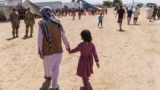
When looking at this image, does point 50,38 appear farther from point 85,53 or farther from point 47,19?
point 85,53

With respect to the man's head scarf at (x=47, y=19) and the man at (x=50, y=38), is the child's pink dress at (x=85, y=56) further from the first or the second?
the man's head scarf at (x=47, y=19)

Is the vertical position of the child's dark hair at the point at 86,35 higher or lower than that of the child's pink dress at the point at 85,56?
higher

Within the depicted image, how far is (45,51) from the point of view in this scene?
6703 mm

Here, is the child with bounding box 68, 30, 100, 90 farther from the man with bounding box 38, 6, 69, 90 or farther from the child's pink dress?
the man with bounding box 38, 6, 69, 90

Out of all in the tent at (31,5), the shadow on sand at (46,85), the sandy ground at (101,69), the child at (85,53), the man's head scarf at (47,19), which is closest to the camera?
the man's head scarf at (47,19)

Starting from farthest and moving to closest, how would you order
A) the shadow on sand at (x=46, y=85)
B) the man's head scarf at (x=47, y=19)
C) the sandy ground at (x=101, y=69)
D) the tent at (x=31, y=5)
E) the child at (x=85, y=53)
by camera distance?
the tent at (x=31, y=5) → the sandy ground at (x=101, y=69) → the shadow on sand at (x=46, y=85) → the child at (x=85, y=53) → the man's head scarf at (x=47, y=19)

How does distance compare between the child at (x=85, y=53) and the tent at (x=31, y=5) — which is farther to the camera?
the tent at (x=31, y=5)

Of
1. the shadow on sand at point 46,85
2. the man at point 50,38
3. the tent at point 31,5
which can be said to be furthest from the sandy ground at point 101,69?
the tent at point 31,5

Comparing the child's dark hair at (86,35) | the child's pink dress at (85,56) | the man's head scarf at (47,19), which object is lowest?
the child's pink dress at (85,56)

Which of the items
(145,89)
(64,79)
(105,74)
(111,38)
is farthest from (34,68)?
(111,38)

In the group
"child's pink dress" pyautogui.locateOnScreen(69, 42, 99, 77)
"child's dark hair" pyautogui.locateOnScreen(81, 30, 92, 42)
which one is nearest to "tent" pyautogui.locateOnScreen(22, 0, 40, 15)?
"child's pink dress" pyautogui.locateOnScreen(69, 42, 99, 77)

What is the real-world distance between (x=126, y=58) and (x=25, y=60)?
3619 mm

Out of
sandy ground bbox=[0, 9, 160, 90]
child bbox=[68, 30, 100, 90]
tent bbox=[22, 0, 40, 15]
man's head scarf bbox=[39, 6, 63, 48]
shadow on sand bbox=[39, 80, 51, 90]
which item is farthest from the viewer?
tent bbox=[22, 0, 40, 15]

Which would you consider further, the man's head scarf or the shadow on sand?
the shadow on sand
